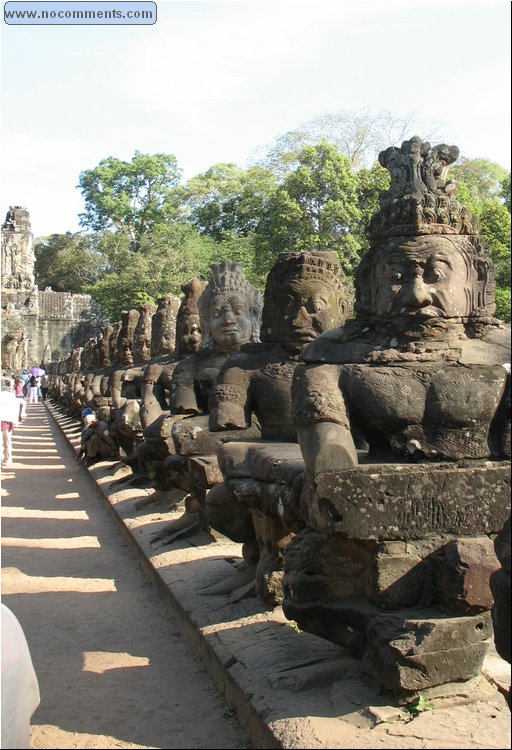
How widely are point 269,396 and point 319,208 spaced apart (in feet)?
62.8

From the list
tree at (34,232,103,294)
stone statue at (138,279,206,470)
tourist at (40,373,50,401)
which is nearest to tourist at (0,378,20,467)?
stone statue at (138,279,206,470)

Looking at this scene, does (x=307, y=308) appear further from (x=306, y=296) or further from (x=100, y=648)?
(x=100, y=648)

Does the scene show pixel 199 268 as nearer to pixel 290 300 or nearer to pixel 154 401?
pixel 154 401

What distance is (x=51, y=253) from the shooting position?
237 feet

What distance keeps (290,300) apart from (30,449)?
583 inches

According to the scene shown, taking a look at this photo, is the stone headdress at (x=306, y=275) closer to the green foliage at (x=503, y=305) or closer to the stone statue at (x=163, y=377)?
the stone statue at (x=163, y=377)

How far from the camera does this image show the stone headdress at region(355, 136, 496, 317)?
12.7 ft

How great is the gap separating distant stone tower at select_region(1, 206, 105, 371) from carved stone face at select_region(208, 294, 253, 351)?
49.6 metres

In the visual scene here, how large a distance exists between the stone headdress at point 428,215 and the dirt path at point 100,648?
1.97 metres

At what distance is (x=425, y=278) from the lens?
3.84m

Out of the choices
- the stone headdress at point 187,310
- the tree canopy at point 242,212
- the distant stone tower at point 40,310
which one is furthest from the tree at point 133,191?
the stone headdress at point 187,310

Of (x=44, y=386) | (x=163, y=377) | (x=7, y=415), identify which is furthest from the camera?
(x=44, y=386)

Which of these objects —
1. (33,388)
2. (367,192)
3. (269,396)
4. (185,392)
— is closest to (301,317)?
(269,396)

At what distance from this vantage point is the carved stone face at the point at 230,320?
6.98 metres
